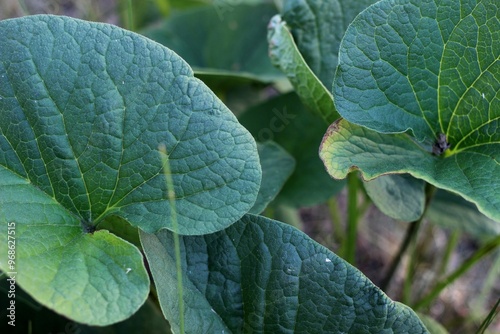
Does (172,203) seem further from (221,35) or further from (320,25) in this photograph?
(221,35)

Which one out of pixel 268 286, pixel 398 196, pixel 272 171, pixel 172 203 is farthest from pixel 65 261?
pixel 398 196

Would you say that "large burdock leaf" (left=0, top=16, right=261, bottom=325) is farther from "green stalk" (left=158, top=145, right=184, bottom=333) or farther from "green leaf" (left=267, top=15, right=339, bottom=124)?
"green leaf" (left=267, top=15, right=339, bottom=124)

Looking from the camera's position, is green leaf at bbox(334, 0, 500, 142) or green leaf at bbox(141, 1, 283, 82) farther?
green leaf at bbox(141, 1, 283, 82)

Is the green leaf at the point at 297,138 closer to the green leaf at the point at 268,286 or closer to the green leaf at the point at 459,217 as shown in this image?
the green leaf at the point at 459,217

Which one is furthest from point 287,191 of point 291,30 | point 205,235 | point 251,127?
point 205,235

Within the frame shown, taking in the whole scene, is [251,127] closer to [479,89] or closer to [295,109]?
[295,109]

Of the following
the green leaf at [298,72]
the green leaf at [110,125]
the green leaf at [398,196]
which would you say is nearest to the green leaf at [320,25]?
the green leaf at [298,72]

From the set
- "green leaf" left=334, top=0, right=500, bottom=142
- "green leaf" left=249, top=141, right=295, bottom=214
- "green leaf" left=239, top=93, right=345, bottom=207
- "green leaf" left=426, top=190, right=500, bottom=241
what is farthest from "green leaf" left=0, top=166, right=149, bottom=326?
"green leaf" left=426, top=190, right=500, bottom=241
